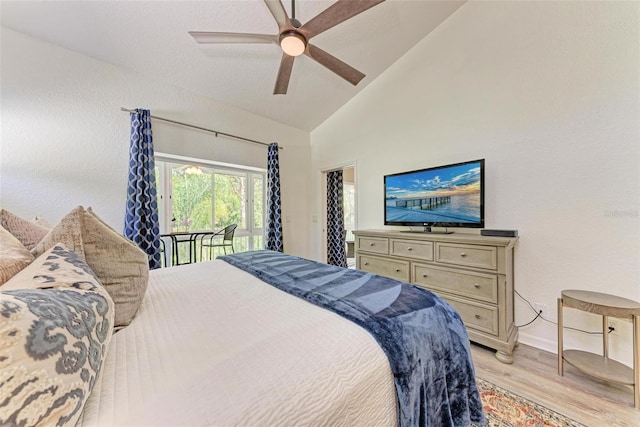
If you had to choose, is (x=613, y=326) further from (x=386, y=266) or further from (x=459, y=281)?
(x=386, y=266)

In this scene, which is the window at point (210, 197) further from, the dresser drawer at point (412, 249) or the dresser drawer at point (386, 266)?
the dresser drawer at point (412, 249)

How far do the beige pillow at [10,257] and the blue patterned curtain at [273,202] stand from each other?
3.09 meters

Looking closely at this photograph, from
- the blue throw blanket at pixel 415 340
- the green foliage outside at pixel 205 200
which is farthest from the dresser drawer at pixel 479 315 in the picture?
the green foliage outside at pixel 205 200

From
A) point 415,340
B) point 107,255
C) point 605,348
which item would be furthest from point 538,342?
point 107,255

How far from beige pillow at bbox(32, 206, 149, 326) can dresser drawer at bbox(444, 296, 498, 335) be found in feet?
7.66

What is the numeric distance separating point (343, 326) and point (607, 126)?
2495 mm

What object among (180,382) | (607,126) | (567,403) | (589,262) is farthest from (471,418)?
(607,126)

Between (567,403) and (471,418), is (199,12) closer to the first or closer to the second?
(471,418)

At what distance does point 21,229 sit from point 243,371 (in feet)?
3.72

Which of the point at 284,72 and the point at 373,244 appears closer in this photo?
the point at 284,72

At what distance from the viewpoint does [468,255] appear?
202 centimetres

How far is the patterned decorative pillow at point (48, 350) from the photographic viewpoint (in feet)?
1.35

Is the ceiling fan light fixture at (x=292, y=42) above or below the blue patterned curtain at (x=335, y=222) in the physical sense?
above

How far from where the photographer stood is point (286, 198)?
13.9 feet
